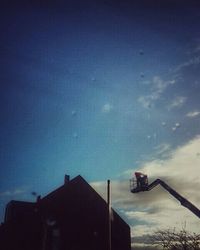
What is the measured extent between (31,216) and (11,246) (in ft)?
8.06

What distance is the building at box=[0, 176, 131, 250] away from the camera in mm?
20391

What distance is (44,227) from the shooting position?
21062mm

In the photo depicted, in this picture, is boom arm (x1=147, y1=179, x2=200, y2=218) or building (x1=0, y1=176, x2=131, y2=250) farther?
building (x1=0, y1=176, x2=131, y2=250)

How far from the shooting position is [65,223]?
22.2m

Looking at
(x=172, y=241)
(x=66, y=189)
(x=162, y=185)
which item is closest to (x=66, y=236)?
(x=66, y=189)

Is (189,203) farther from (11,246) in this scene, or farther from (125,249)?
(11,246)

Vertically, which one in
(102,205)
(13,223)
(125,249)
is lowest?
(125,249)

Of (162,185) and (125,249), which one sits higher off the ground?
(162,185)

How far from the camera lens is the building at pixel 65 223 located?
66.9 feet

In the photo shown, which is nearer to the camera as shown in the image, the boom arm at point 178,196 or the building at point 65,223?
the boom arm at point 178,196

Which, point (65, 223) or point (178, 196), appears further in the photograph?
point (65, 223)

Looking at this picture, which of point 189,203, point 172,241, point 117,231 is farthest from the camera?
point 172,241

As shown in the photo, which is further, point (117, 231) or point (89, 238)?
point (117, 231)

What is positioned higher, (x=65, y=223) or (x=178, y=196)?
(x=178, y=196)
